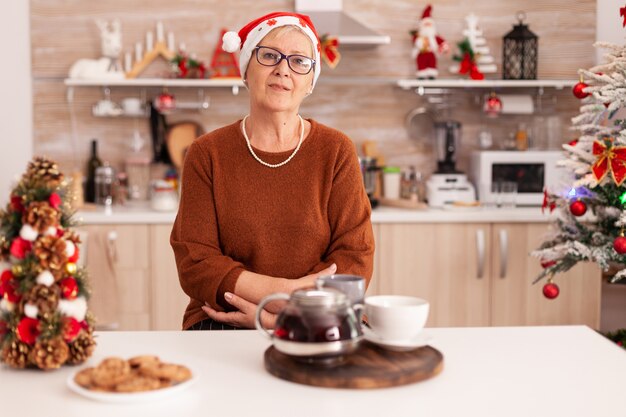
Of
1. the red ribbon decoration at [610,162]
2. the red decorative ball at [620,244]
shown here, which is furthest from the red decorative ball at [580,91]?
the red decorative ball at [620,244]

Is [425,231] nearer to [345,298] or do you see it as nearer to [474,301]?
[474,301]

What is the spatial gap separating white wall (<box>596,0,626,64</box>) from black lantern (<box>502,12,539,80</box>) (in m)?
0.35

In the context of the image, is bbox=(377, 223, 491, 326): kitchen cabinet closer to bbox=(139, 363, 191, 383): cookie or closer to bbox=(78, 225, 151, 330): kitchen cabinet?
bbox=(78, 225, 151, 330): kitchen cabinet

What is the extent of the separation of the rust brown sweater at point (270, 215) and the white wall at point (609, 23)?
260cm

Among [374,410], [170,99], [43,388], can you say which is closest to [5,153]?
[170,99]

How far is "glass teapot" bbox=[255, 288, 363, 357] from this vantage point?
4.76 feet

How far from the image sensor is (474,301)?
3.95m

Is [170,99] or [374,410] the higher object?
[170,99]

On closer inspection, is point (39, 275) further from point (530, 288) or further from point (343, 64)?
point (343, 64)

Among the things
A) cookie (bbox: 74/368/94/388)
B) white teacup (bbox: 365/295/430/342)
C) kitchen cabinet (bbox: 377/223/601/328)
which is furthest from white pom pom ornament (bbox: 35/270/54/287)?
kitchen cabinet (bbox: 377/223/601/328)

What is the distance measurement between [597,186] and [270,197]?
1.50 meters

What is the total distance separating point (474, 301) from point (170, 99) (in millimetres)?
1762

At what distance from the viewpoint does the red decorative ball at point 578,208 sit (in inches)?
123

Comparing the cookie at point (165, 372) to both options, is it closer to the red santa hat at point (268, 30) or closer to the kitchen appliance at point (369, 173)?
the red santa hat at point (268, 30)
